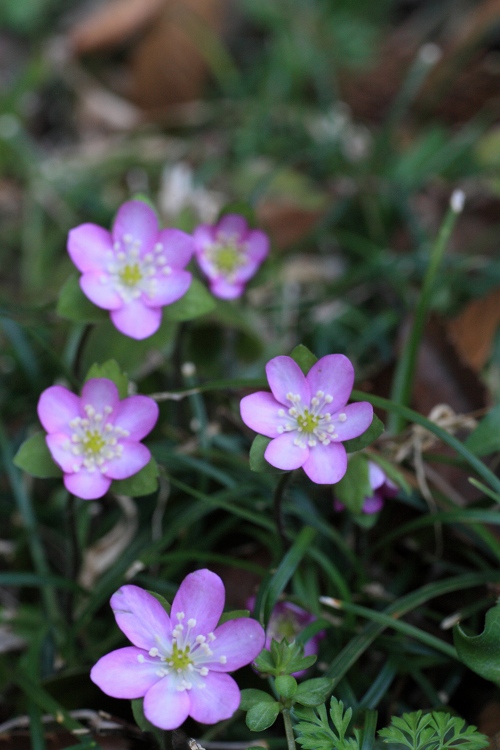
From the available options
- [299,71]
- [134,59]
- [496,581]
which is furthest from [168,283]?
[134,59]

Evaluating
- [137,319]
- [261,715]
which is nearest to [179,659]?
[261,715]

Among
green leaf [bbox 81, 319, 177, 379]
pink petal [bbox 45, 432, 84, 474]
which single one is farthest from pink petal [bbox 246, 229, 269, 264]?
pink petal [bbox 45, 432, 84, 474]

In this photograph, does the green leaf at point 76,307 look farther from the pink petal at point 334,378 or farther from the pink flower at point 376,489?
the pink flower at point 376,489

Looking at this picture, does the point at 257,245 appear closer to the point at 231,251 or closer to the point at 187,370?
the point at 231,251

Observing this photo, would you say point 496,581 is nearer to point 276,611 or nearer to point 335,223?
point 276,611

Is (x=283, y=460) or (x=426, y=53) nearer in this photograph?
(x=283, y=460)

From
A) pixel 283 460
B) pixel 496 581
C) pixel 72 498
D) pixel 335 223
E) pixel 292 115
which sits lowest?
pixel 496 581

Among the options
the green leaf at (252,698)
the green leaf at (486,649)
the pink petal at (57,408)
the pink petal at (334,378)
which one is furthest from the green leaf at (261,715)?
the pink petal at (57,408)
